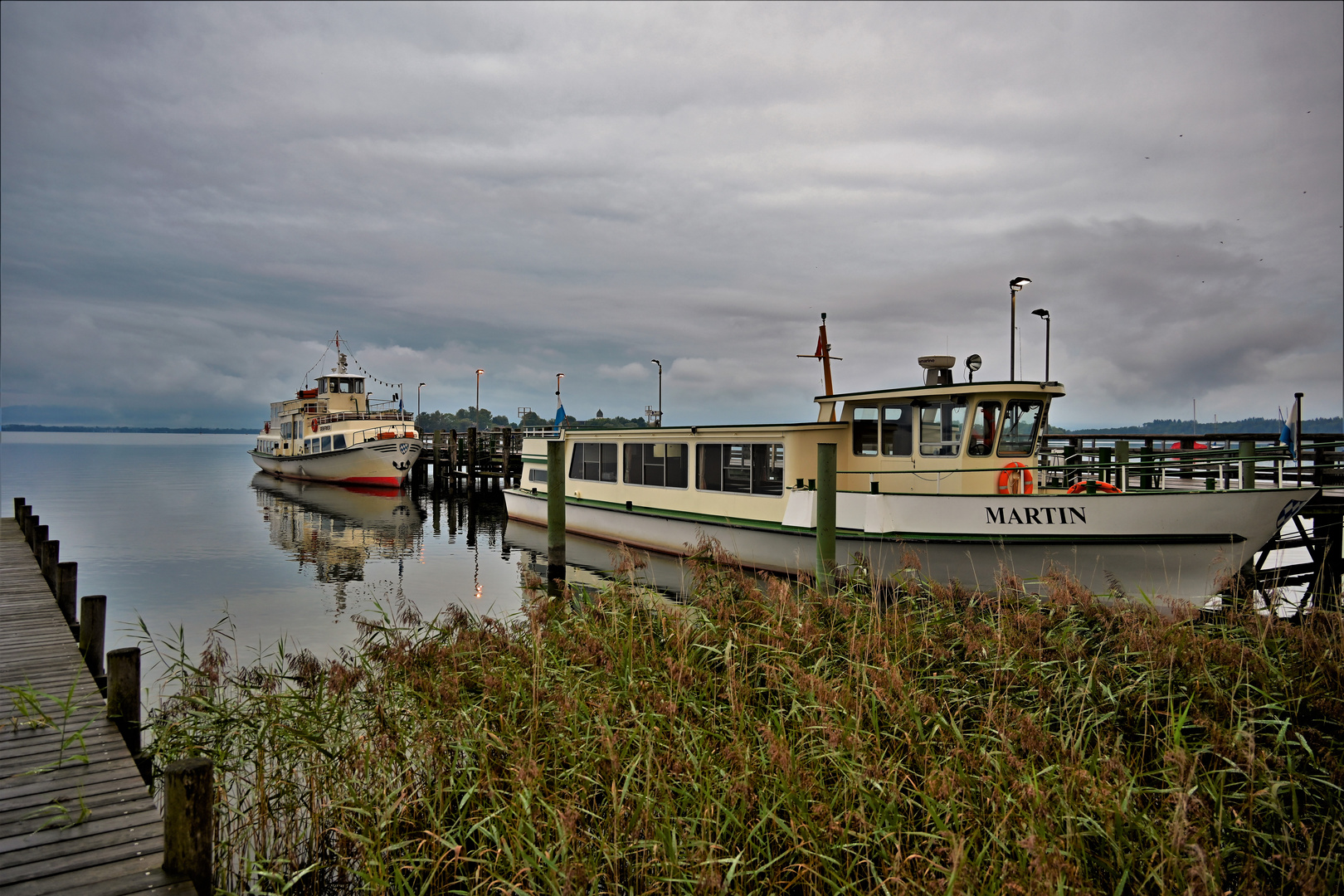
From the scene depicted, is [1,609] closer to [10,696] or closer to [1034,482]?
[10,696]

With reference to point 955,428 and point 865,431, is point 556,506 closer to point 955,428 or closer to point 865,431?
point 865,431

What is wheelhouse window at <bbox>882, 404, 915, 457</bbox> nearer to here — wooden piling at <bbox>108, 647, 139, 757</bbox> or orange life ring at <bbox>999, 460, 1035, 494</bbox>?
orange life ring at <bbox>999, 460, 1035, 494</bbox>

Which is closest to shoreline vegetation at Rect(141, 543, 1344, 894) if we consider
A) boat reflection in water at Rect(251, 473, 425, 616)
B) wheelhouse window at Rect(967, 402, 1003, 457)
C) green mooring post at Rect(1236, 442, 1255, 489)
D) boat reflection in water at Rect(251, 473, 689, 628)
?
boat reflection in water at Rect(251, 473, 689, 628)

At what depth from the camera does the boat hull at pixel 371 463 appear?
42281 millimetres

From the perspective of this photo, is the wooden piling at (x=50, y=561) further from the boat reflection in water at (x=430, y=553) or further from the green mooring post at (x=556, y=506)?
the green mooring post at (x=556, y=506)

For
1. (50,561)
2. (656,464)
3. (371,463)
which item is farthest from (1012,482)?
(371,463)

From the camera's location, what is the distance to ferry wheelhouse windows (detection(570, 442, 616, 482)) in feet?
64.8

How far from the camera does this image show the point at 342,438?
44719 millimetres

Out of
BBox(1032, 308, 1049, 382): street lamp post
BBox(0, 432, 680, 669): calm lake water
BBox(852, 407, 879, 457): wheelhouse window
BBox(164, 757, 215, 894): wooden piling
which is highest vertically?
BBox(1032, 308, 1049, 382): street lamp post

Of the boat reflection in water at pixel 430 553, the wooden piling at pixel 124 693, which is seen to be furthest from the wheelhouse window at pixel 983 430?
the wooden piling at pixel 124 693

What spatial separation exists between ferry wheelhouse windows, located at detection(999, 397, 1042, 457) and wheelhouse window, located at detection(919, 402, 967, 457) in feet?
2.42

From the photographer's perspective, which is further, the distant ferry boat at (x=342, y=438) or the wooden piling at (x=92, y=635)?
the distant ferry boat at (x=342, y=438)

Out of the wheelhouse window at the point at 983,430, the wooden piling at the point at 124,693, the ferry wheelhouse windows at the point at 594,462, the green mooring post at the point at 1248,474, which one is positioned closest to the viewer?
the wooden piling at the point at 124,693

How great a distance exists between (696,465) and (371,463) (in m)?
Result: 31.8
